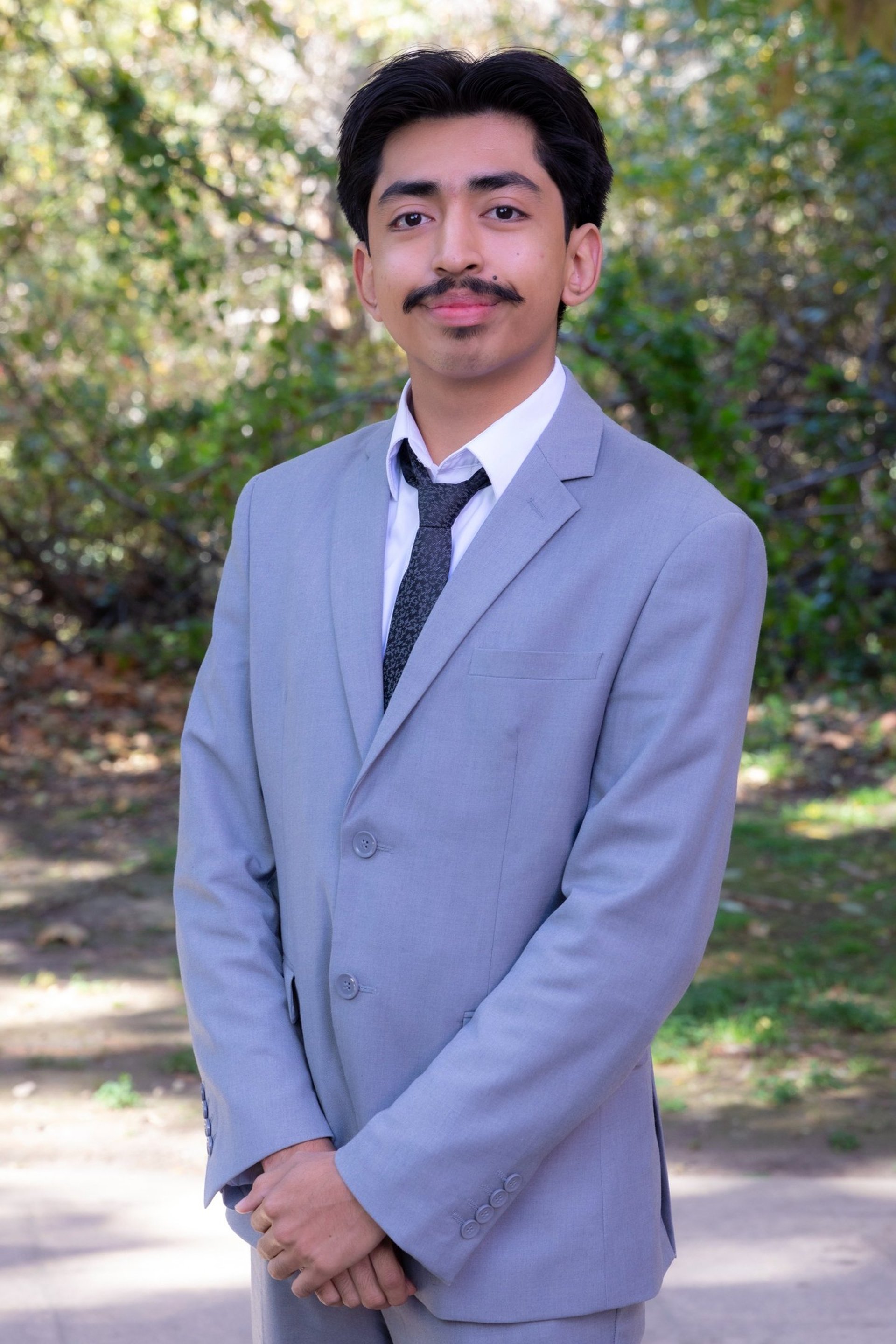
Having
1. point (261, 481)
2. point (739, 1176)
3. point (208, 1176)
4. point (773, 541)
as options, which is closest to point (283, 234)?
point (773, 541)

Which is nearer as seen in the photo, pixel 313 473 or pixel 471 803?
pixel 471 803

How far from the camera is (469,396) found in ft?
5.18

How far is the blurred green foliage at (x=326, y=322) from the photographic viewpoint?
5.92m

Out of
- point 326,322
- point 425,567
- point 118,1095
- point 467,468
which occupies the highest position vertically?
point 326,322

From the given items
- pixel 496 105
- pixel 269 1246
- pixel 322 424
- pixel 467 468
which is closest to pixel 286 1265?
pixel 269 1246

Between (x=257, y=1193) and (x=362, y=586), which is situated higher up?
(x=362, y=586)

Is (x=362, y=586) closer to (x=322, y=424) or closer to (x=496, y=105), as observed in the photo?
(x=496, y=105)

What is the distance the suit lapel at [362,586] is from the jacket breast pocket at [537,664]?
0.13 metres

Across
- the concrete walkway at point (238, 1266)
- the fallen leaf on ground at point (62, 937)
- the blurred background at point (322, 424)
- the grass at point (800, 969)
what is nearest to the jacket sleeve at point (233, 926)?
the concrete walkway at point (238, 1266)

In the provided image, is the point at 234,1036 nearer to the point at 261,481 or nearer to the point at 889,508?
the point at 261,481

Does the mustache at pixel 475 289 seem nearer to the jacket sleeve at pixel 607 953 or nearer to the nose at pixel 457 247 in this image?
the nose at pixel 457 247

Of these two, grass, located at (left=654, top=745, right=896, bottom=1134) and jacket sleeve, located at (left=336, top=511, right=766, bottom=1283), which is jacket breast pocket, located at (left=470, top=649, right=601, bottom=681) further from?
grass, located at (left=654, top=745, right=896, bottom=1134)

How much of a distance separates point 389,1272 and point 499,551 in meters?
0.72

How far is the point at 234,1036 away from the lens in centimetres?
152
